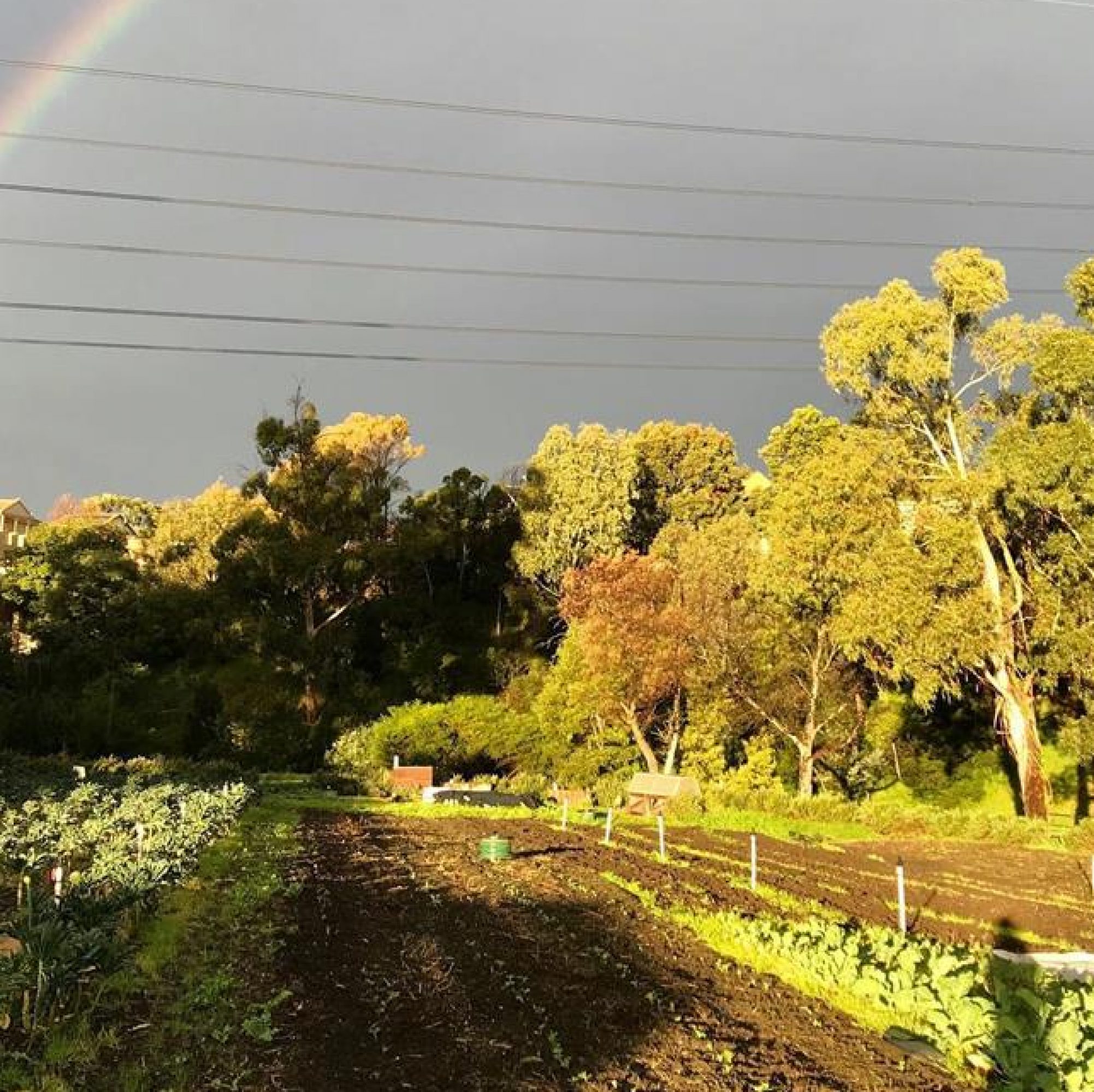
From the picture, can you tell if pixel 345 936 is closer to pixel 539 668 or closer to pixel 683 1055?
pixel 683 1055

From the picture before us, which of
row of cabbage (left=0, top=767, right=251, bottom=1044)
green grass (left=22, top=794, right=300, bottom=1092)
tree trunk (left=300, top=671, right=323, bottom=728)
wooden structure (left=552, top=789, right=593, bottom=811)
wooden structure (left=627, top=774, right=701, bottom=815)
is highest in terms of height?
tree trunk (left=300, top=671, right=323, bottom=728)

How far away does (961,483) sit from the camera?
116ft

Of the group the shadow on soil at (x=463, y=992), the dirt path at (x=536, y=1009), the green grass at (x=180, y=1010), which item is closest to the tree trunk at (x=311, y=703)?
the shadow on soil at (x=463, y=992)

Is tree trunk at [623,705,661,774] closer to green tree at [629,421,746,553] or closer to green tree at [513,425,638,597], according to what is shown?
green tree at [513,425,638,597]

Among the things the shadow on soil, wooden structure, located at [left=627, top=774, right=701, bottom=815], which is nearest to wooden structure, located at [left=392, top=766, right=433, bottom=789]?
wooden structure, located at [left=627, top=774, right=701, bottom=815]

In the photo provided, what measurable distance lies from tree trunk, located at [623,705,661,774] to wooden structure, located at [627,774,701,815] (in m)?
2.31

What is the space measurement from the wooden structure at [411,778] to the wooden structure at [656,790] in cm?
872

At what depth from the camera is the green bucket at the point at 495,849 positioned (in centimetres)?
1964

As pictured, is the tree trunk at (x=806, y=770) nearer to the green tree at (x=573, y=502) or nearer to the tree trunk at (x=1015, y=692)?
the tree trunk at (x=1015, y=692)

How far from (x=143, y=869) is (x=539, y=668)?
4421 cm

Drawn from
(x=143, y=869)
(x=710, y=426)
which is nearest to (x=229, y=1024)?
(x=143, y=869)

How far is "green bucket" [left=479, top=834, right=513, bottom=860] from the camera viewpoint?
19641mm

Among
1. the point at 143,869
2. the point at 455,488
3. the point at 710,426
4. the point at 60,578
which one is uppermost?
the point at 710,426

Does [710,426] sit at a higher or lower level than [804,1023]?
higher
